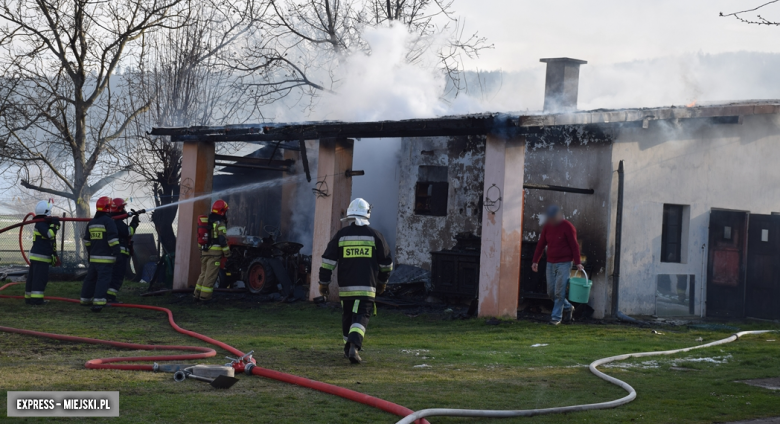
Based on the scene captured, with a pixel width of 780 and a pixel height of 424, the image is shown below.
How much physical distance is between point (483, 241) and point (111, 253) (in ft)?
20.9

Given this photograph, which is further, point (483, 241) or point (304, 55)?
point (304, 55)

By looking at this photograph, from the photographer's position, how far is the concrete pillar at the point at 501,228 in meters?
12.0

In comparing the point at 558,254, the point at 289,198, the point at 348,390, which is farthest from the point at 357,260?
the point at 289,198

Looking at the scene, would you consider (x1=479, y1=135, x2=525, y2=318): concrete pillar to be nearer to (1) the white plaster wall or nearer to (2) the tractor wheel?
(1) the white plaster wall

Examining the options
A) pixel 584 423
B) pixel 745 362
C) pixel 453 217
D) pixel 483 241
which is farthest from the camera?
pixel 453 217

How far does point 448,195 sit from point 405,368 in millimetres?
8817

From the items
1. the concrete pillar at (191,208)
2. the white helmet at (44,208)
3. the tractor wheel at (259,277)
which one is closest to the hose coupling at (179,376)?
the white helmet at (44,208)

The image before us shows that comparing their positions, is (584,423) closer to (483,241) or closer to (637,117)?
(483,241)

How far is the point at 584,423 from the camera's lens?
5.41 meters

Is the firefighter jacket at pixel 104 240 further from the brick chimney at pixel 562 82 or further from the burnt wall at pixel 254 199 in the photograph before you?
the brick chimney at pixel 562 82

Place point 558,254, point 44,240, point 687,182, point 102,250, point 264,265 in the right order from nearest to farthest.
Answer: point 558,254 < point 102,250 < point 44,240 < point 687,182 < point 264,265

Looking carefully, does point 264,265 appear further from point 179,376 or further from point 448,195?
point 179,376

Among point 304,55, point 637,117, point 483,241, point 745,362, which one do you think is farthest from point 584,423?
point 304,55

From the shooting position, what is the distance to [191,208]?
53.4ft
